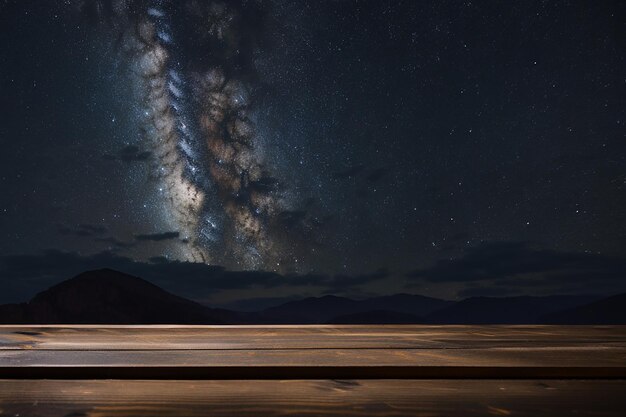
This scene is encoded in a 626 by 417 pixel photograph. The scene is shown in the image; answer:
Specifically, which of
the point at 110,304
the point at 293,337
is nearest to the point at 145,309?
the point at 110,304

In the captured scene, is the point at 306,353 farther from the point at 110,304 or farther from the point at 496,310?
the point at 496,310

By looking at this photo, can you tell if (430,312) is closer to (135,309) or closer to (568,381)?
(135,309)

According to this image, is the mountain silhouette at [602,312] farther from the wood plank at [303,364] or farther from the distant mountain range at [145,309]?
the wood plank at [303,364]

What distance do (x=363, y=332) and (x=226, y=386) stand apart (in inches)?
34.4

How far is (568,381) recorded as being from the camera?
89 centimetres

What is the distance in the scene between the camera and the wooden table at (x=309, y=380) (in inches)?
29.2

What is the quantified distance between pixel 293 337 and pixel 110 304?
232 ft

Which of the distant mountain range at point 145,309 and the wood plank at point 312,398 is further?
the distant mountain range at point 145,309

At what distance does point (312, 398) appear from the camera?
2.55 ft

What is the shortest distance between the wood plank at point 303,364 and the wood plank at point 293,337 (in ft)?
0.42

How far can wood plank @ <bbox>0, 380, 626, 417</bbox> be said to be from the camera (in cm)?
73

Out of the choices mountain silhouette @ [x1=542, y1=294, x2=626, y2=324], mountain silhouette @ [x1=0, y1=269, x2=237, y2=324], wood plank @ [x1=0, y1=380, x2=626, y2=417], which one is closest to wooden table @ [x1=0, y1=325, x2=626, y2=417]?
wood plank @ [x1=0, y1=380, x2=626, y2=417]

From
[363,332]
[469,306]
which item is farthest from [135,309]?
[469,306]

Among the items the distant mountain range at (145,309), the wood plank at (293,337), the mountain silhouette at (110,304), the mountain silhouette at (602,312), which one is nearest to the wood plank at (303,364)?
the wood plank at (293,337)
